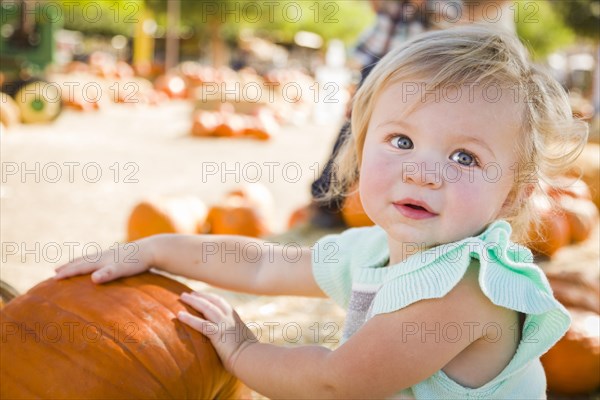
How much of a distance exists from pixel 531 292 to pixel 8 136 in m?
7.57

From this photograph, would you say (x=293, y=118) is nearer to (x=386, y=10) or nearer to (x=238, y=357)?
(x=386, y=10)

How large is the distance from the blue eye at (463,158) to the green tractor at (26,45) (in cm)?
923

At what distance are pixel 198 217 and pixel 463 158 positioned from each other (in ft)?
10.1

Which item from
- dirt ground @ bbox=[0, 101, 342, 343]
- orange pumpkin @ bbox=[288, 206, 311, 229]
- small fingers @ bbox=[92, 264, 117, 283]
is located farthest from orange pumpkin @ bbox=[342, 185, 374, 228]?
small fingers @ bbox=[92, 264, 117, 283]

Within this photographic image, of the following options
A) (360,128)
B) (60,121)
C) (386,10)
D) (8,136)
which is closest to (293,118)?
(60,121)

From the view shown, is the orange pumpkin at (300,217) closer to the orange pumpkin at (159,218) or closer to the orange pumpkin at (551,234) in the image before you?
the orange pumpkin at (159,218)

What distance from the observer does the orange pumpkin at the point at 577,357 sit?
2326 mm

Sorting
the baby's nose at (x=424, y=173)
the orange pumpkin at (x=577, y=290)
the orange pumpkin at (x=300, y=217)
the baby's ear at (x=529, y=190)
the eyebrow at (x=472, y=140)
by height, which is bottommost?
the orange pumpkin at (x=300, y=217)

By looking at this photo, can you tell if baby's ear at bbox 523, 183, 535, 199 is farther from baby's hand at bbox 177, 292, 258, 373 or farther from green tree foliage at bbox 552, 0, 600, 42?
green tree foliage at bbox 552, 0, 600, 42

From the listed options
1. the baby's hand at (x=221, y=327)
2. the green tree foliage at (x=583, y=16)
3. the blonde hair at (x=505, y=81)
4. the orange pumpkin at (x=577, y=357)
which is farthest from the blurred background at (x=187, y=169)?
the green tree foliage at (x=583, y=16)

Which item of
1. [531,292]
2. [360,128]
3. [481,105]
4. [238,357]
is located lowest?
[238,357]

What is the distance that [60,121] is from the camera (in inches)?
392

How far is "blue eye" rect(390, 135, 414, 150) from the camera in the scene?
57.3 inches

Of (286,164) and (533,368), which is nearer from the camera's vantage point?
(533,368)
